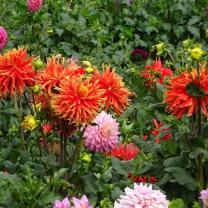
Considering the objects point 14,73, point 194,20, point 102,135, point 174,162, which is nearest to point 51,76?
point 14,73

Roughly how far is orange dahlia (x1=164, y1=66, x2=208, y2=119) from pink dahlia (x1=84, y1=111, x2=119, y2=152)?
256mm

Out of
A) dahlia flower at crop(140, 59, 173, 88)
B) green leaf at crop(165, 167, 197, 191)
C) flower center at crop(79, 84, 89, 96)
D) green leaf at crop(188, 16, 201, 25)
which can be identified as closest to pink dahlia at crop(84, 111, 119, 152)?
green leaf at crop(165, 167, 197, 191)

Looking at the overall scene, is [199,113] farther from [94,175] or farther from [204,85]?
[94,175]

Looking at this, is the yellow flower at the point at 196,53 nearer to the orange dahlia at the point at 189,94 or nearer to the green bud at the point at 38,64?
the orange dahlia at the point at 189,94

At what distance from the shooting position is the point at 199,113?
2.06 meters

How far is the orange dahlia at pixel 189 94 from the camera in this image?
2020mm

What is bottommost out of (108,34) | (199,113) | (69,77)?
(108,34)

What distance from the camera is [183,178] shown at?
7.13 ft

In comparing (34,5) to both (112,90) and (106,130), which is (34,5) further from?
(112,90)

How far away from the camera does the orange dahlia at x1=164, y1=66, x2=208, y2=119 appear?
79.5 inches

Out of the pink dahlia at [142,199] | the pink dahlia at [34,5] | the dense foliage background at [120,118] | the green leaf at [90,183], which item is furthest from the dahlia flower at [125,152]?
the pink dahlia at [34,5]

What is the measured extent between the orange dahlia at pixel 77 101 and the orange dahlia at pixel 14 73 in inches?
7.6

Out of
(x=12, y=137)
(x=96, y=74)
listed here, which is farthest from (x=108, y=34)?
(x=96, y=74)

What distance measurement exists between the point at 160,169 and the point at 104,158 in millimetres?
194
